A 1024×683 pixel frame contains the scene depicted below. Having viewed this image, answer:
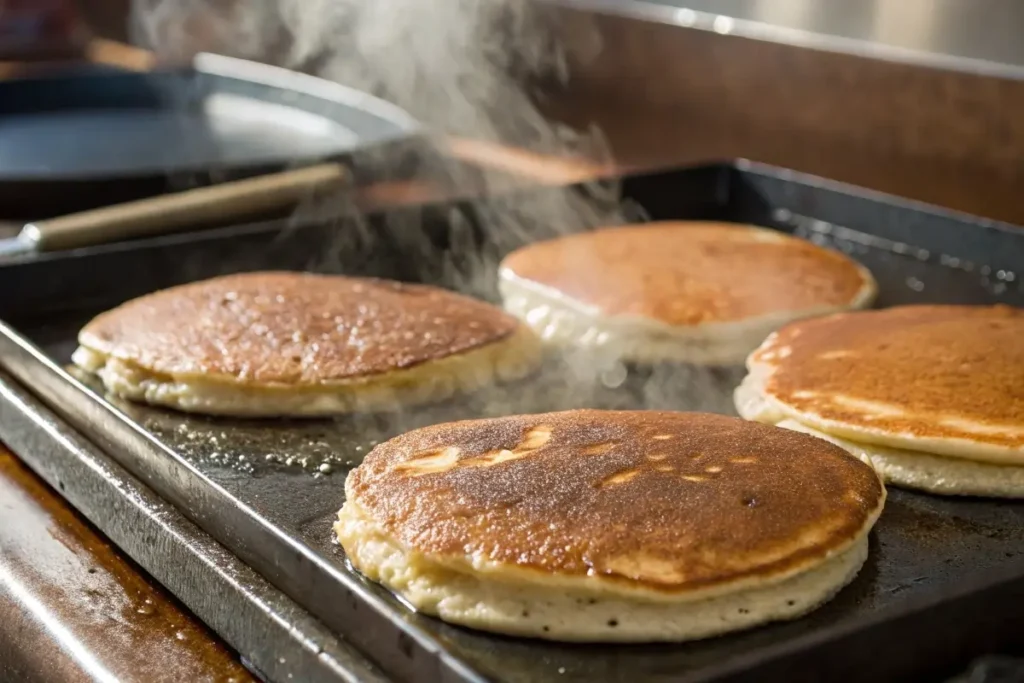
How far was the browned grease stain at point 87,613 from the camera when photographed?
116 centimetres

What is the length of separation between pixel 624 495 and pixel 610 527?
7 centimetres

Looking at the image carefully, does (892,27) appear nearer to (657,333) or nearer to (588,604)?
(657,333)

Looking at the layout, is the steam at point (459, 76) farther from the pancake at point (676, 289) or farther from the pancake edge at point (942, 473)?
the pancake edge at point (942, 473)

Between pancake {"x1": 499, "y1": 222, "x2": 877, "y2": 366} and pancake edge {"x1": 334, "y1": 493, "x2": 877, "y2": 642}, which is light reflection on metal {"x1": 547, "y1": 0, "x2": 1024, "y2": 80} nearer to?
pancake {"x1": 499, "y1": 222, "x2": 877, "y2": 366}

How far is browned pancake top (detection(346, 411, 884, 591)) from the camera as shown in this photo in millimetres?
1074

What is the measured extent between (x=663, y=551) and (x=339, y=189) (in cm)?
150

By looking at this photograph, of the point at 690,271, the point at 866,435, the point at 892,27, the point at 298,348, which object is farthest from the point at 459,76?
the point at 866,435

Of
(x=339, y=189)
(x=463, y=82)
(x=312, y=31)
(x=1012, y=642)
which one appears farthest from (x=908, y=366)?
(x=312, y=31)

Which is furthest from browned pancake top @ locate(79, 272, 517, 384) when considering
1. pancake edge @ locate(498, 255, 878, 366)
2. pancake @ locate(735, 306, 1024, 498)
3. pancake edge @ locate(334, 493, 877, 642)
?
pancake edge @ locate(334, 493, 877, 642)

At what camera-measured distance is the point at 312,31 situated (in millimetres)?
4609

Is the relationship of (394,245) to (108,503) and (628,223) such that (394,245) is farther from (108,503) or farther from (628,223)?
(108,503)

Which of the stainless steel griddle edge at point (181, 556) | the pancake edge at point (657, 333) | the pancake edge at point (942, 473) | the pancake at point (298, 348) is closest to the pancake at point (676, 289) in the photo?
the pancake edge at point (657, 333)

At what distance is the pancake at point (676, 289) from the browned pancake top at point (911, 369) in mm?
100

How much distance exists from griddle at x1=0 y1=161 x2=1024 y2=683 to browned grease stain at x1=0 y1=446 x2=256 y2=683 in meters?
0.08
